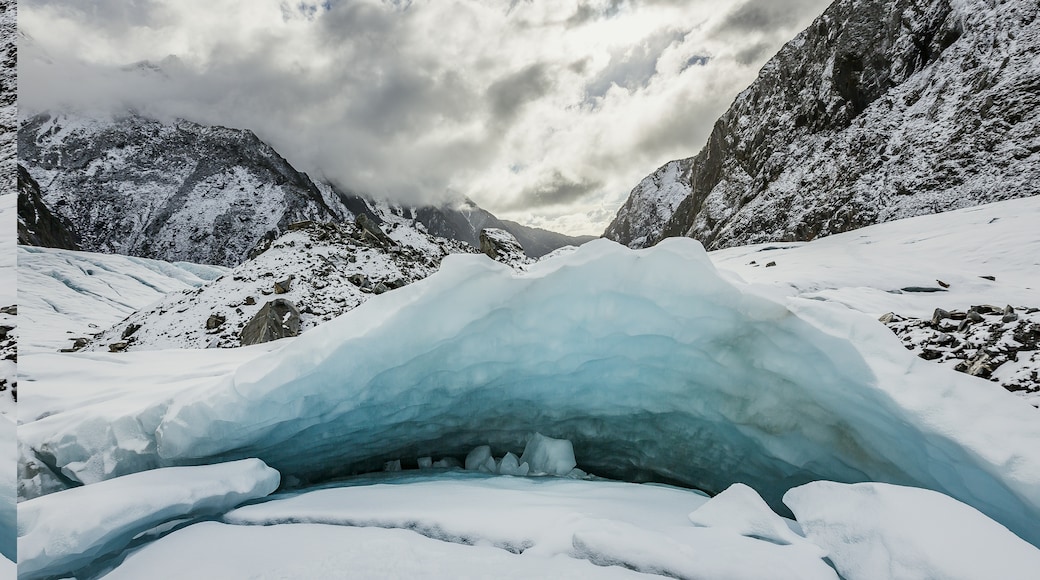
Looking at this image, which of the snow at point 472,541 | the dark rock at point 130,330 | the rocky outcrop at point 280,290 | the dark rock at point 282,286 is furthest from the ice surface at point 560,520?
the dark rock at point 130,330

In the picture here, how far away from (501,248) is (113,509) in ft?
79.2

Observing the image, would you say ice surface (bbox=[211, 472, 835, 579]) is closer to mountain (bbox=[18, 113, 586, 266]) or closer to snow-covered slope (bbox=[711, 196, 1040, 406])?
snow-covered slope (bbox=[711, 196, 1040, 406])

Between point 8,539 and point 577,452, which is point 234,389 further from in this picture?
point 577,452

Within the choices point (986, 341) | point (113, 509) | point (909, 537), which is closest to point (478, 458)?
point (113, 509)

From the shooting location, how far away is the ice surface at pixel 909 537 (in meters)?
1.59

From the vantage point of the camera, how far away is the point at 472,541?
217cm

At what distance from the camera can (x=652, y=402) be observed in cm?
391

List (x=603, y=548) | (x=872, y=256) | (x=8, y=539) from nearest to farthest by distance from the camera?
(x=8, y=539)
(x=603, y=548)
(x=872, y=256)

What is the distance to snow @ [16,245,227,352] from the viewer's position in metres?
13.6

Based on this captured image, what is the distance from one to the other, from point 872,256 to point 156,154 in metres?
84.3

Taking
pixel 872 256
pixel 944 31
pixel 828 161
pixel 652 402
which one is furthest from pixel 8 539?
pixel 944 31

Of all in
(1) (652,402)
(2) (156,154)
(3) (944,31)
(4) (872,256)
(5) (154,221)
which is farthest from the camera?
(2) (156,154)

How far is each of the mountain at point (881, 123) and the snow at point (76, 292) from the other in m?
31.3

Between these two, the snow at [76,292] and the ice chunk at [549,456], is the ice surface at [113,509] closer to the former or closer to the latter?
the ice chunk at [549,456]
